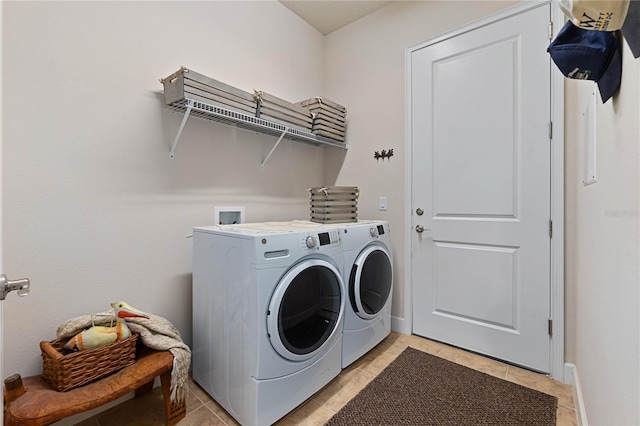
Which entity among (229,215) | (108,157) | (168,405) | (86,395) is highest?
(108,157)

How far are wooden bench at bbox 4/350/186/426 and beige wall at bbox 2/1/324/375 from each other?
0.27m

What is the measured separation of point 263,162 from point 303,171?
0.48m

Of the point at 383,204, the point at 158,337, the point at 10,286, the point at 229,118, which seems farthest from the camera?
the point at 383,204

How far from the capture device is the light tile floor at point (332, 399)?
1.42 m

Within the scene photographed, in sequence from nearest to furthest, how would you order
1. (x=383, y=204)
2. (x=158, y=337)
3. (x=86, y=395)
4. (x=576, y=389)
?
(x=86, y=395)
(x=158, y=337)
(x=576, y=389)
(x=383, y=204)

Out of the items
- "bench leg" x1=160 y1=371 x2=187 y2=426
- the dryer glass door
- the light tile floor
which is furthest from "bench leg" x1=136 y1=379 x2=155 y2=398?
the dryer glass door

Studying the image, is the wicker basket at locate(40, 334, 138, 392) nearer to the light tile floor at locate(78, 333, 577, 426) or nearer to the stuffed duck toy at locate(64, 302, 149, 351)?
the stuffed duck toy at locate(64, 302, 149, 351)

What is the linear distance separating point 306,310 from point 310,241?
354 mm

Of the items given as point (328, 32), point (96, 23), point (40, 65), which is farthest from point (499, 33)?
point (40, 65)

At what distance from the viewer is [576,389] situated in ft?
5.08

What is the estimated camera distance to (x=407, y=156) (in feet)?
7.62

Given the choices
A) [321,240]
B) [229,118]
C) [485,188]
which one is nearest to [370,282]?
[321,240]

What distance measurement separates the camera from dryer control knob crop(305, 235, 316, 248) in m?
1.45

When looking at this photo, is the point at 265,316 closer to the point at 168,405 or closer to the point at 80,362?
the point at 168,405
